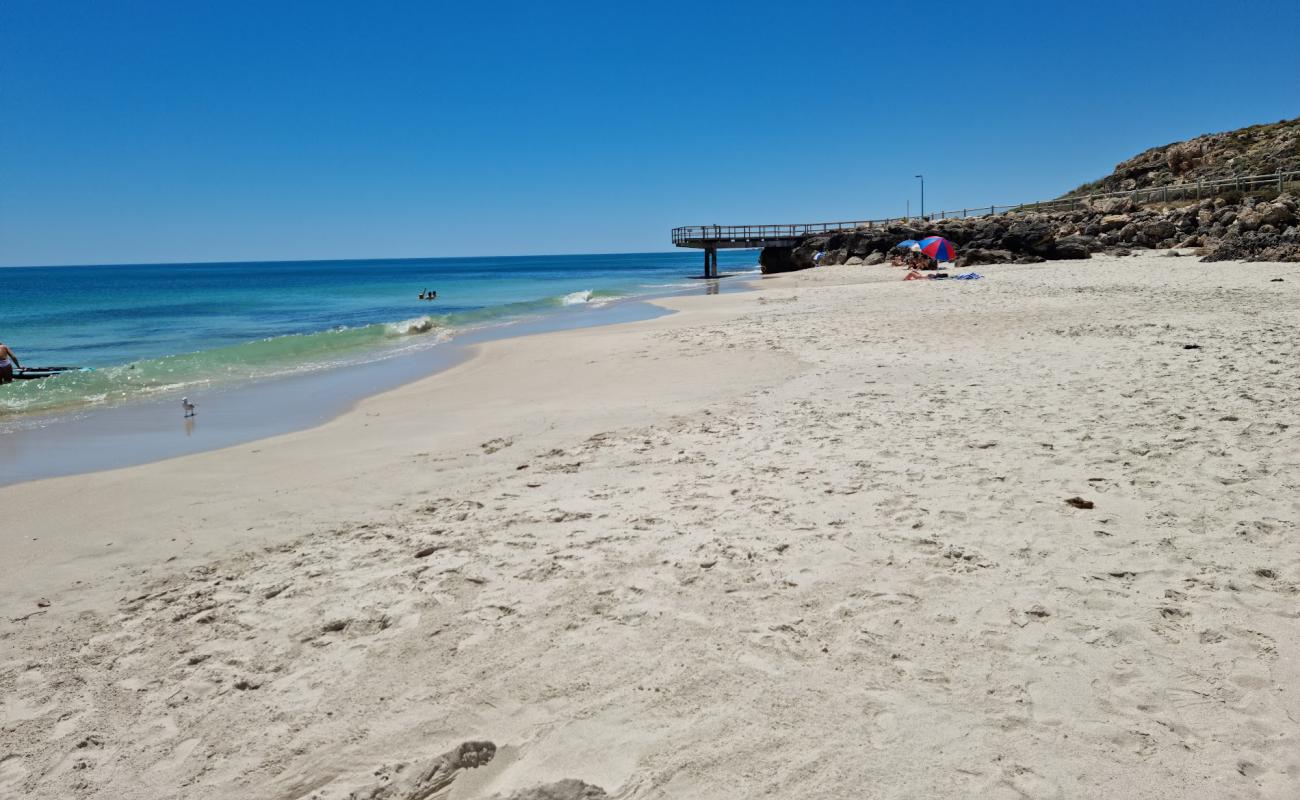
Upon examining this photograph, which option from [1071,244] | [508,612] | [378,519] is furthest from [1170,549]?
[1071,244]

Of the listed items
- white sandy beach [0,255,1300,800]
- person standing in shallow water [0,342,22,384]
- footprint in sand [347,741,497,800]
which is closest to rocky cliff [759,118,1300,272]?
white sandy beach [0,255,1300,800]

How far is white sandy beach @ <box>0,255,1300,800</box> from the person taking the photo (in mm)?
2734

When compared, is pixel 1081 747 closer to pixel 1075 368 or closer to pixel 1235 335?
pixel 1075 368

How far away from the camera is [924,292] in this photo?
23.7 metres

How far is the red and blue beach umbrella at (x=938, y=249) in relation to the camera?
36.3 metres

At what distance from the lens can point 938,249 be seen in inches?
1449

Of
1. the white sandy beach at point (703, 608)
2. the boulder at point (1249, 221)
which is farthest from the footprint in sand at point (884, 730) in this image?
the boulder at point (1249, 221)

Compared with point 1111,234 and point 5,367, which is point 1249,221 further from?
point 5,367

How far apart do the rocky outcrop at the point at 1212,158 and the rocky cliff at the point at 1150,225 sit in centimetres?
7

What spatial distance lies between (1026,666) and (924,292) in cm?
2233

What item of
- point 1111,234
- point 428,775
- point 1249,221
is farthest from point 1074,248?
point 428,775

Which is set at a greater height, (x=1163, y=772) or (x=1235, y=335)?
(x=1235, y=335)

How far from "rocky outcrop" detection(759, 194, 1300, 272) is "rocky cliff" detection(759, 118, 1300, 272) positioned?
0.15ft

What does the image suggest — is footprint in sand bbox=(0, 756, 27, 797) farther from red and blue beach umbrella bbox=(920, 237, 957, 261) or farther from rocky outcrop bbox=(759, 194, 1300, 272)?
red and blue beach umbrella bbox=(920, 237, 957, 261)
